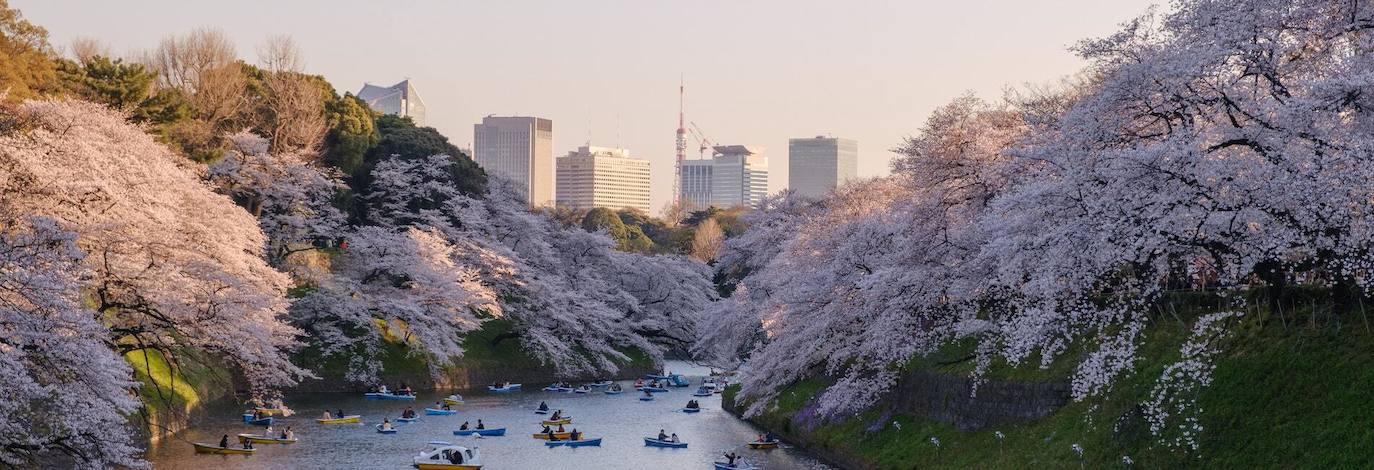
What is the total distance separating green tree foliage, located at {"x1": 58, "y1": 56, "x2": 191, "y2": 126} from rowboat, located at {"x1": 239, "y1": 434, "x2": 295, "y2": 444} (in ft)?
67.7

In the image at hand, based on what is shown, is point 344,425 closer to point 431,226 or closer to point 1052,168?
point 431,226

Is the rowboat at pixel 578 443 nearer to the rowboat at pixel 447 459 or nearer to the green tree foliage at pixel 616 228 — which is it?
the rowboat at pixel 447 459

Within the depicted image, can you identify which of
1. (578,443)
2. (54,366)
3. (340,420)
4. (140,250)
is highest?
(140,250)

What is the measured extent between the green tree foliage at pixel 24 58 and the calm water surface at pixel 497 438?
1606 centimetres

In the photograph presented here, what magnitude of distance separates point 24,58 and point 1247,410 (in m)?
50.7

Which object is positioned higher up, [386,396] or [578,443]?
[386,396]

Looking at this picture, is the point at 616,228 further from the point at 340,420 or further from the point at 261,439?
the point at 261,439

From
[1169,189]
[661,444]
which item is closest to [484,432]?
[661,444]

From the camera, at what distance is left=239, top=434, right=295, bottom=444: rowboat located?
4134 centimetres

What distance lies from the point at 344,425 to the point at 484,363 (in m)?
21.9

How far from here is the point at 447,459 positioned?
3934 centimetres

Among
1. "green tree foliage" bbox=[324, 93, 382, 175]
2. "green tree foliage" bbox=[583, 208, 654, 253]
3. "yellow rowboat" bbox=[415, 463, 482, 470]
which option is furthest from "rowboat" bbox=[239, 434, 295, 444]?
"green tree foliage" bbox=[583, 208, 654, 253]

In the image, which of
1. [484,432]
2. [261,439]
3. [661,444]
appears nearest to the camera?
[261,439]

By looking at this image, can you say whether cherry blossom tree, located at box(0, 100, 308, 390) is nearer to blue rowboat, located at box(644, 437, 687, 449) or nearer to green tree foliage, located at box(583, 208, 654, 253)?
blue rowboat, located at box(644, 437, 687, 449)
